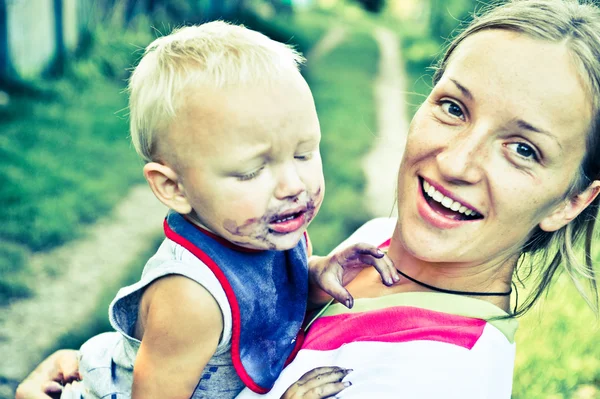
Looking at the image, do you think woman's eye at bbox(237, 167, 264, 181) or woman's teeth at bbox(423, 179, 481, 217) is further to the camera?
woman's teeth at bbox(423, 179, 481, 217)

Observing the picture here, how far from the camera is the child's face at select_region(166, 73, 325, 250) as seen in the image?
5.41 ft

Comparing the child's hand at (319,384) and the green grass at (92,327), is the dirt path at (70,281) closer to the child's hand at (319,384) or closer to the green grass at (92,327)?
the green grass at (92,327)

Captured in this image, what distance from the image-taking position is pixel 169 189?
1.78 meters

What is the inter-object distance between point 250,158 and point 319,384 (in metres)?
0.63

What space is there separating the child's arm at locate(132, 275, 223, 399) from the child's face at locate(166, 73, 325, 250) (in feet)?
0.66

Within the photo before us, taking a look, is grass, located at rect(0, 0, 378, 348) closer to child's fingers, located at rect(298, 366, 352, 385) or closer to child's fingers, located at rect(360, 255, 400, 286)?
child's fingers, located at rect(360, 255, 400, 286)

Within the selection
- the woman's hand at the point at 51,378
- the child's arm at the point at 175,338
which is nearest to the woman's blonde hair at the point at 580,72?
the child's arm at the point at 175,338

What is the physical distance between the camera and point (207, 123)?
1.64m

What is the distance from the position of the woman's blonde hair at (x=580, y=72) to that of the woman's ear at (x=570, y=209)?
2 centimetres

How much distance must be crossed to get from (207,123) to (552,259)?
48.7 inches

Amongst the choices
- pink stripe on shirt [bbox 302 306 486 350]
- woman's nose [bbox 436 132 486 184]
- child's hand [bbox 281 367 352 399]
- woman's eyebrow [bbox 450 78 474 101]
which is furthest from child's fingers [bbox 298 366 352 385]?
woman's eyebrow [bbox 450 78 474 101]

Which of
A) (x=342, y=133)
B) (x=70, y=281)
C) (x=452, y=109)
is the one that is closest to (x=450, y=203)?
(x=452, y=109)

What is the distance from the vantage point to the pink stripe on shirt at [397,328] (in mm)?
1766

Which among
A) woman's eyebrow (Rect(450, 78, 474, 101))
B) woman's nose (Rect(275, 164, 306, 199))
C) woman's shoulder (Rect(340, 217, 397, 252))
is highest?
woman's eyebrow (Rect(450, 78, 474, 101))
